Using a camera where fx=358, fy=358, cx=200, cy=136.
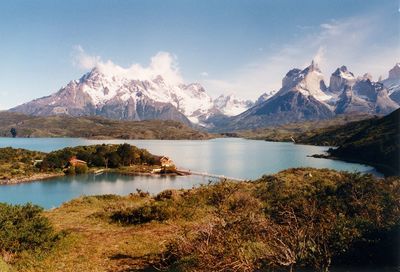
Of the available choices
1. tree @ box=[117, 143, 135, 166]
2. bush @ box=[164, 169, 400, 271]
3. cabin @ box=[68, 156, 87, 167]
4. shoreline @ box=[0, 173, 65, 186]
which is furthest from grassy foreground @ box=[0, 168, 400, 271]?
tree @ box=[117, 143, 135, 166]

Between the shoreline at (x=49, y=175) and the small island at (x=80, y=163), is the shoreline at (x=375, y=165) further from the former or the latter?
the small island at (x=80, y=163)

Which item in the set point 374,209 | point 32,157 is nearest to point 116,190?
point 32,157

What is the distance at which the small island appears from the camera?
129 m

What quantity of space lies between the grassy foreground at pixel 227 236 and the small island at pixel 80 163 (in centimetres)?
10680

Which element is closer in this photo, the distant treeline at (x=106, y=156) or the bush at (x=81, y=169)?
the bush at (x=81, y=169)

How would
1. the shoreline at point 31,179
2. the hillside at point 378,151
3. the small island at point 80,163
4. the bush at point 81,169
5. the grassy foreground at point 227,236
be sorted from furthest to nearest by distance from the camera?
1. the hillside at point 378,151
2. the bush at point 81,169
3. the small island at point 80,163
4. the shoreline at point 31,179
5. the grassy foreground at point 227,236

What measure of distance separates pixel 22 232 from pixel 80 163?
5043 inches

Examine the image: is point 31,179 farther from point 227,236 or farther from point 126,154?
point 227,236

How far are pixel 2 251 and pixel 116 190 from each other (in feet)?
285

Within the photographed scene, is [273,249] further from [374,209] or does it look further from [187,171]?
[187,171]

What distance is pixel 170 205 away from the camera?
26.7 m

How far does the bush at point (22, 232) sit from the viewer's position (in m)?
17.4

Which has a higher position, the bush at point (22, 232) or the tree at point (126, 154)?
the bush at point (22, 232)

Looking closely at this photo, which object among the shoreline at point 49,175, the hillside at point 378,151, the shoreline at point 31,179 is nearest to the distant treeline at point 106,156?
the shoreline at point 49,175
